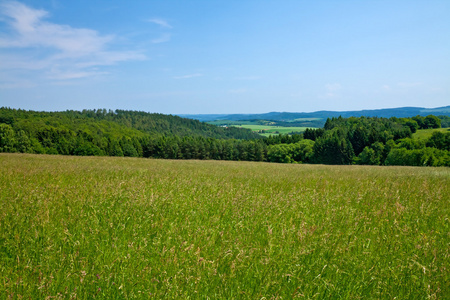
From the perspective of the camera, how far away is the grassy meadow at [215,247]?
2379mm

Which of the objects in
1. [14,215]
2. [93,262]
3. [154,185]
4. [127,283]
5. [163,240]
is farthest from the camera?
[154,185]

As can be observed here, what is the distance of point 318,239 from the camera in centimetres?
332

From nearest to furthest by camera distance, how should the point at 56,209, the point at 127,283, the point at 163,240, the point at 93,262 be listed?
the point at 127,283
the point at 93,262
the point at 163,240
the point at 56,209

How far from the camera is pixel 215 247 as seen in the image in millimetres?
3205

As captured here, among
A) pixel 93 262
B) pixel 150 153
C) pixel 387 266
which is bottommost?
pixel 150 153

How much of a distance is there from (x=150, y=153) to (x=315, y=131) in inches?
2996

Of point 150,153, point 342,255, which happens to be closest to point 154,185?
point 342,255

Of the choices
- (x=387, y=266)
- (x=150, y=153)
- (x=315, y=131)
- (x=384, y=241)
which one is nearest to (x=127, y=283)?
(x=387, y=266)

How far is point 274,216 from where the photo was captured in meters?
4.20

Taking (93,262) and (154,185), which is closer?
(93,262)

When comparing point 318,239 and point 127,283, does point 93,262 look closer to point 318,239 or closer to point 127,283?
point 127,283

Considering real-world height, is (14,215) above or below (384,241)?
above

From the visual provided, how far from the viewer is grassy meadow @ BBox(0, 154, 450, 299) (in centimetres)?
238

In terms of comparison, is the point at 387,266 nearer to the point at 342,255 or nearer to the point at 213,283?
the point at 342,255
